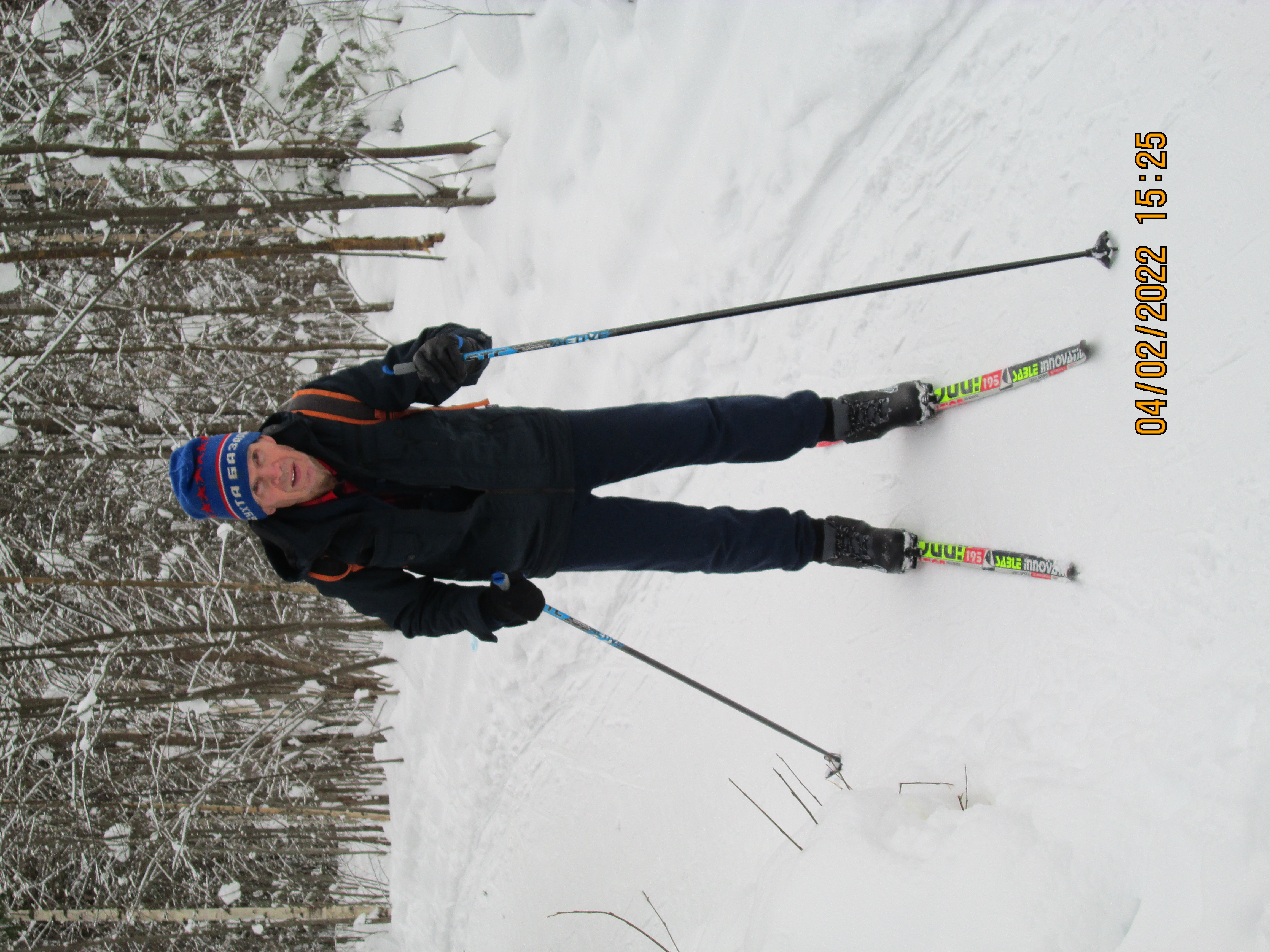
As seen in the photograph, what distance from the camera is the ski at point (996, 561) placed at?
2.48 metres

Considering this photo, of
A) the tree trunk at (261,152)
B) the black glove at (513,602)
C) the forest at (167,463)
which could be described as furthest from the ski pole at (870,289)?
the tree trunk at (261,152)

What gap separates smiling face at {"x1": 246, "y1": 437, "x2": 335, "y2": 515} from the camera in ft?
7.47

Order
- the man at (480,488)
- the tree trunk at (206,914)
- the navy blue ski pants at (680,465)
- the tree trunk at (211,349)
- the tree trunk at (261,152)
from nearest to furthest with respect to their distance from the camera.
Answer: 1. the man at (480,488)
2. the navy blue ski pants at (680,465)
3. the tree trunk at (261,152)
4. the tree trunk at (211,349)
5. the tree trunk at (206,914)

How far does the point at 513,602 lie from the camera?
8.82ft

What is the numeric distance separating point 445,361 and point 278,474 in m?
0.61

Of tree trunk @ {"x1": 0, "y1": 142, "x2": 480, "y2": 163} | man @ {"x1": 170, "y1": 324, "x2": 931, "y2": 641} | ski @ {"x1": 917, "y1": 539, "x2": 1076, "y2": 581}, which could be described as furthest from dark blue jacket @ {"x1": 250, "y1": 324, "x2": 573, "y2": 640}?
tree trunk @ {"x1": 0, "y1": 142, "x2": 480, "y2": 163}

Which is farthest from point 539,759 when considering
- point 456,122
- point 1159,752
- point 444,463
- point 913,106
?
point 456,122

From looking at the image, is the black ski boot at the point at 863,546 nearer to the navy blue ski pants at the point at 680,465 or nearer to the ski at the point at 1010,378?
the navy blue ski pants at the point at 680,465

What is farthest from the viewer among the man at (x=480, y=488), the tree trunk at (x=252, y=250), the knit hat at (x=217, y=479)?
the tree trunk at (x=252, y=250)

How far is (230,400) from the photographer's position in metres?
7.43

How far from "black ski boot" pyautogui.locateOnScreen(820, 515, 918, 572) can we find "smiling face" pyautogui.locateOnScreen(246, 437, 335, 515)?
183cm

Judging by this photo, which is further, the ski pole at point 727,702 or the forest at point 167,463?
the forest at point 167,463

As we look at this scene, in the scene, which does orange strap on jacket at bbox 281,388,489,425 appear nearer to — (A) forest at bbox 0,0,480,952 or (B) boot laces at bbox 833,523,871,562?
(B) boot laces at bbox 833,523,871,562

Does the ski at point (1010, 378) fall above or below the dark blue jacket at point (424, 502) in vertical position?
above
